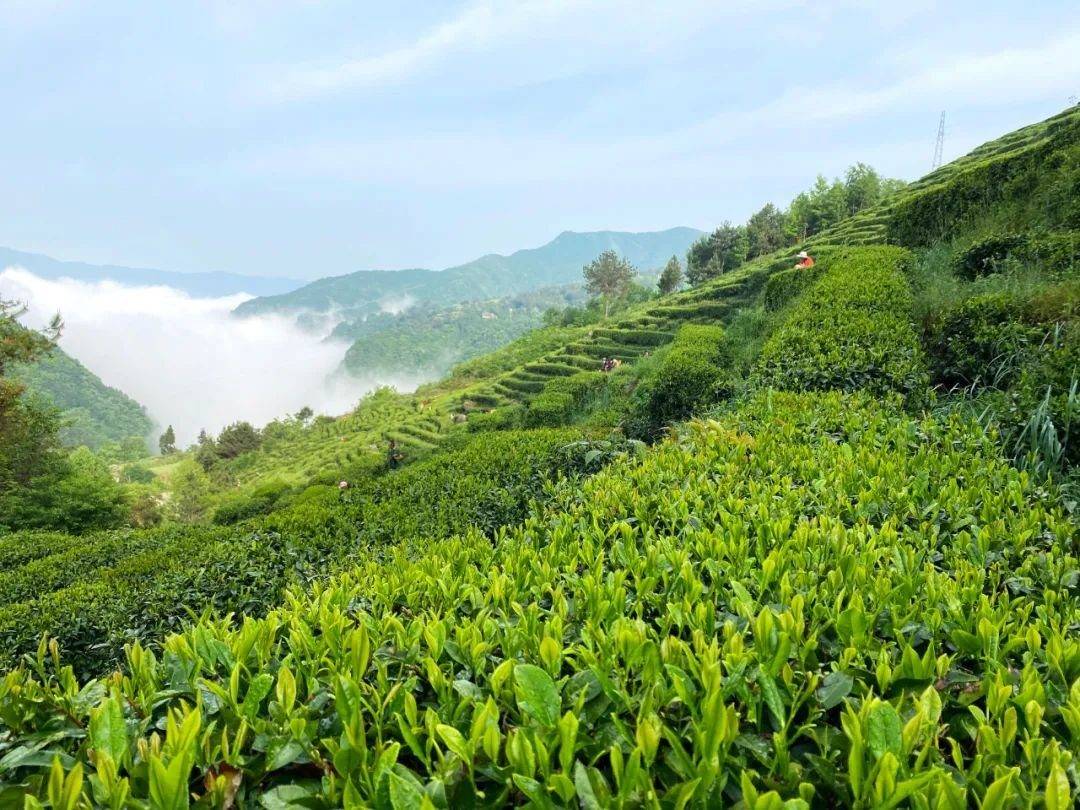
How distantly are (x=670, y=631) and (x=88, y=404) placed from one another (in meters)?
123

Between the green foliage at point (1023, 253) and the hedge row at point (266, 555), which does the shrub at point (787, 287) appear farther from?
the hedge row at point (266, 555)

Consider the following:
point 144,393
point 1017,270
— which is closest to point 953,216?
point 1017,270

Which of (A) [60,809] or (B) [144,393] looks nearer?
(A) [60,809]

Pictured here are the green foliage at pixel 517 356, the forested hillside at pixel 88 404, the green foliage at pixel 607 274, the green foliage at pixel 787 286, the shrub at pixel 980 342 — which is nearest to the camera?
the shrub at pixel 980 342

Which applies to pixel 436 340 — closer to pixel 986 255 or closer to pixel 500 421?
pixel 500 421

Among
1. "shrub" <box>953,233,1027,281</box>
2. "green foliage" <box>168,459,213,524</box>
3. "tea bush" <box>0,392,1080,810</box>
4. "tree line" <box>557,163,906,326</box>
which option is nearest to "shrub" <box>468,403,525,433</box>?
"shrub" <box>953,233,1027,281</box>

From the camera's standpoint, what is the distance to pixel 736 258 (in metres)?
42.2

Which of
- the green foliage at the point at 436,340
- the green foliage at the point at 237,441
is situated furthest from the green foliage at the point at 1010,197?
the green foliage at the point at 436,340

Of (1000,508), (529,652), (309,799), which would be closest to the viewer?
(309,799)

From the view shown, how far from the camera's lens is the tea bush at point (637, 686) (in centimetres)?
94

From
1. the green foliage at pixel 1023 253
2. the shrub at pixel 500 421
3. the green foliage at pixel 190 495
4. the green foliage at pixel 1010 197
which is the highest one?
the green foliage at pixel 1010 197

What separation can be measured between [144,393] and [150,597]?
22906cm

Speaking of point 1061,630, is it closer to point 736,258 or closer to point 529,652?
point 529,652

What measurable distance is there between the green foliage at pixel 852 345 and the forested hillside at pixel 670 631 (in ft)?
0.16
